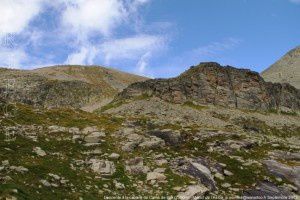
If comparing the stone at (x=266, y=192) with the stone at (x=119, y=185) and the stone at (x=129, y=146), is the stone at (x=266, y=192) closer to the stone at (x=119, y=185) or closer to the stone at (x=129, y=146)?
the stone at (x=119, y=185)

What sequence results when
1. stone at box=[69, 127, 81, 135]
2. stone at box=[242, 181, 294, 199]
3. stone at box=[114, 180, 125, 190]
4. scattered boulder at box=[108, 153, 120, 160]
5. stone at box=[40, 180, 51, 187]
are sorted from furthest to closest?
stone at box=[69, 127, 81, 135]
scattered boulder at box=[108, 153, 120, 160]
stone at box=[242, 181, 294, 199]
stone at box=[114, 180, 125, 190]
stone at box=[40, 180, 51, 187]

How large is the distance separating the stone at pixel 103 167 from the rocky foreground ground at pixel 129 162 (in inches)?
3.4

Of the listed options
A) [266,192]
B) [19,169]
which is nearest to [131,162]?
[19,169]

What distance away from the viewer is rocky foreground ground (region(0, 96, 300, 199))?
107ft

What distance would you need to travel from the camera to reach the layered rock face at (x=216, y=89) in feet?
393

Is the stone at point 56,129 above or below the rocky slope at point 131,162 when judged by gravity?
above

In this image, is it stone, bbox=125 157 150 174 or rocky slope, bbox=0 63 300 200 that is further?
stone, bbox=125 157 150 174

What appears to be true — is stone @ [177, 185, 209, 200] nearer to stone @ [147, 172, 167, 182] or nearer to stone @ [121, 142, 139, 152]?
stone @ [147, 172, 167, 182]

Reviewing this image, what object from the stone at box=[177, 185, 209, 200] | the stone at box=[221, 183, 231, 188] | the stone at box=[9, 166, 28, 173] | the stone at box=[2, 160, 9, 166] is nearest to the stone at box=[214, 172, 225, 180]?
the stone at box=[221, 183, 231, 188]

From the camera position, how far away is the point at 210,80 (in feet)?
415

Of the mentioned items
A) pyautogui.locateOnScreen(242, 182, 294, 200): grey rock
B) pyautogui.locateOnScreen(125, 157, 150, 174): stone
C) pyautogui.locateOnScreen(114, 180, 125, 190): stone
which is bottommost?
pyautogui.locateOnScreen(242, 182, 294, 200): grey rock

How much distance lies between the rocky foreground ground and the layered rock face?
6178 centimetres

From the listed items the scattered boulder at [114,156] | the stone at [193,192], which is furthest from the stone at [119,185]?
the scattered boulder at [114,156]

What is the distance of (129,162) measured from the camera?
40.7m
